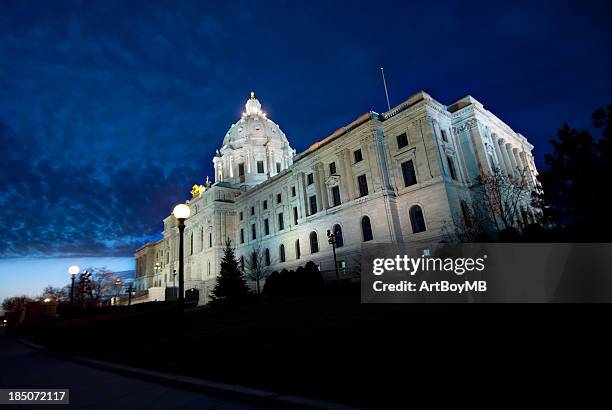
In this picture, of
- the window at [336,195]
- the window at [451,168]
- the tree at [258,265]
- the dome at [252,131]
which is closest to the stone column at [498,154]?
the window at [451,168]

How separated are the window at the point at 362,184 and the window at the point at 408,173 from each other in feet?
14.0

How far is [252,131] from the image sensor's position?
70625 millimetres

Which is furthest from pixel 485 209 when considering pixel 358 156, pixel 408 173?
pixel 358 156

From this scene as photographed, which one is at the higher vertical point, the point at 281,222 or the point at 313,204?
the point at 313,204

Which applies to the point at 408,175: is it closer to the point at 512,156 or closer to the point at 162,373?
the point at 512,156

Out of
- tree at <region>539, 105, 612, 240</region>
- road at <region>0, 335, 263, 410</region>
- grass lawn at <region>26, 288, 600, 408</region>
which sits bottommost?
road at <region>0, 335, 263, 410</region>

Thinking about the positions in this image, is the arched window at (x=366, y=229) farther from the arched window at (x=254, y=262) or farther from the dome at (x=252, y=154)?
the dome at (x=252, y=154)

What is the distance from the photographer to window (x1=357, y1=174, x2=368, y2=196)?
36.4 meters

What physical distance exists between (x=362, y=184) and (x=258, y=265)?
20.4 m

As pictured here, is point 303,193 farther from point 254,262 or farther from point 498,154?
point 498,154

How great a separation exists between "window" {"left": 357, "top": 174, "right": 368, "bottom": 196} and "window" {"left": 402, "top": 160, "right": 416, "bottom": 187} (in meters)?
4.26

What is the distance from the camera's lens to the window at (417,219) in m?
32.1

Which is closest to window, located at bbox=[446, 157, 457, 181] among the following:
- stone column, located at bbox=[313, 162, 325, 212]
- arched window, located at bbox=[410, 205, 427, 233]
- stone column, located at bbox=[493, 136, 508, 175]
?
arched window, located at bbox=[410, 205, 427, 233]

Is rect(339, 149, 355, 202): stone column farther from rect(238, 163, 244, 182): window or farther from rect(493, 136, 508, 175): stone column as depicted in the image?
rect(238, 163, 244, 182): window
